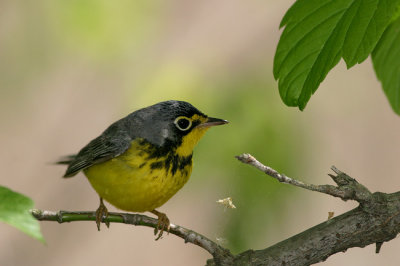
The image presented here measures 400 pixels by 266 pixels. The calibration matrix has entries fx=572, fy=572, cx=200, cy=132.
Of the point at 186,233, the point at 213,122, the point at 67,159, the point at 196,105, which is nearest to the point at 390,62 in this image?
the point at 186,233

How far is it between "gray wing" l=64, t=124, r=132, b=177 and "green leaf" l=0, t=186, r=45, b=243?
2.87 metres

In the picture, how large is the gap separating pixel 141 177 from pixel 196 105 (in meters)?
0.98

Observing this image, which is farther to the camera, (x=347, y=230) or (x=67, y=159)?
(x=67, y=159)

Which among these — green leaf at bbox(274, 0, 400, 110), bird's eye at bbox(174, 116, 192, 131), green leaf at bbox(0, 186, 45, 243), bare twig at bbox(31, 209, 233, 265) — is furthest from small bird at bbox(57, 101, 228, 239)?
green leaf at bbox(0, 186, 45, 243)

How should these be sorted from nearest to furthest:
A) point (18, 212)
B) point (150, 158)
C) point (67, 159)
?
1. point (18, 212)
2. point (150, 158)
3. point (67, 159)

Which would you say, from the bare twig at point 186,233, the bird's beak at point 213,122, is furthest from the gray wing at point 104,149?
the bare twig at point 186,233

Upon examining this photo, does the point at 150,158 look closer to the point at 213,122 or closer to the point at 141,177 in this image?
the point at 141,177

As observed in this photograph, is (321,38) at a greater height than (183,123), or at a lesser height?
A: greater

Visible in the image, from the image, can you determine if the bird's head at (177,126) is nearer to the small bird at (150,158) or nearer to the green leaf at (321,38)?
the small bird at (150,158)

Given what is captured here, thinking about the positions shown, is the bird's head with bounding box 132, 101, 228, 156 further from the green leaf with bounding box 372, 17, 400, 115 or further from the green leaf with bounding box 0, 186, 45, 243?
the green leaf with bounding box 0, 186, 45, 243

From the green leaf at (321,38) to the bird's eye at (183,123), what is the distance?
215 centimetres

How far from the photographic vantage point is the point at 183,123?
4.82m

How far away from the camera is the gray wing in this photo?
4.96m

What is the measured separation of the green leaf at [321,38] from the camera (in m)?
2.40
